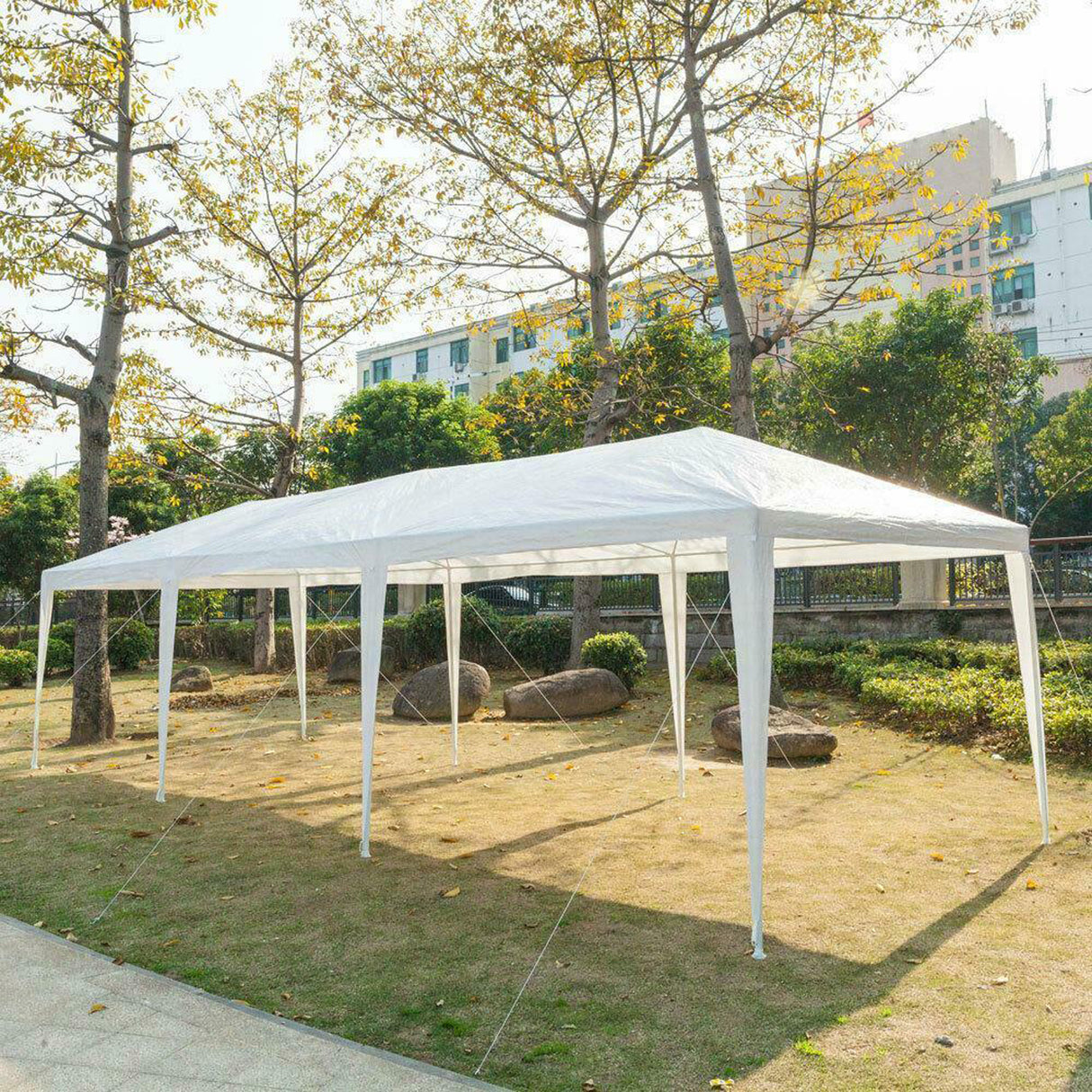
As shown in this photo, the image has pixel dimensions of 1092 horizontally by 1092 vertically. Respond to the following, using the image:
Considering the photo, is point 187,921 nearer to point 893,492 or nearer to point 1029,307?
point 893,492

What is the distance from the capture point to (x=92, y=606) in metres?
12.4

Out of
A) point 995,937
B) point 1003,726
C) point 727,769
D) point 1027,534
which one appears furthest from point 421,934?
point 1003,726

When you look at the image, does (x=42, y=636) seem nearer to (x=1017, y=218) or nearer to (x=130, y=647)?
(x=130, y=647)

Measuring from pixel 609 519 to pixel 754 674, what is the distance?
1230 millimetres

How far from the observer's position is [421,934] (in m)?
5.56

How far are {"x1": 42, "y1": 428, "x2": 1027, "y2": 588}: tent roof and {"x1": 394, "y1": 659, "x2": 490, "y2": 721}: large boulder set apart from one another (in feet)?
17.7

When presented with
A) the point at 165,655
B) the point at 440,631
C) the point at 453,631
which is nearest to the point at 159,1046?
the point at 165,655

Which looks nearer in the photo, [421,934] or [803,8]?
[421,934]

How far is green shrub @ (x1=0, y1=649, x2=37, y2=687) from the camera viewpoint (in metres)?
19.1

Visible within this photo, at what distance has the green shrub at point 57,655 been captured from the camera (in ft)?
67.8

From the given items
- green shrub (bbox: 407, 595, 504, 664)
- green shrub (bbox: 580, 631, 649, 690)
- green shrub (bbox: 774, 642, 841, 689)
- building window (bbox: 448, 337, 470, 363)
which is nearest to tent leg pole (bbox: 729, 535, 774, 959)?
green shrub (bbox: 774, 642, 841, 689)

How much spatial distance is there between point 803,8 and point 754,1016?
12.4 m

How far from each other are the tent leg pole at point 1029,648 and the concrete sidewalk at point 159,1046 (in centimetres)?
488

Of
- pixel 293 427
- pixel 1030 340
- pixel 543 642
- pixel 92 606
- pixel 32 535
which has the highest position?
pixel 1030 340
